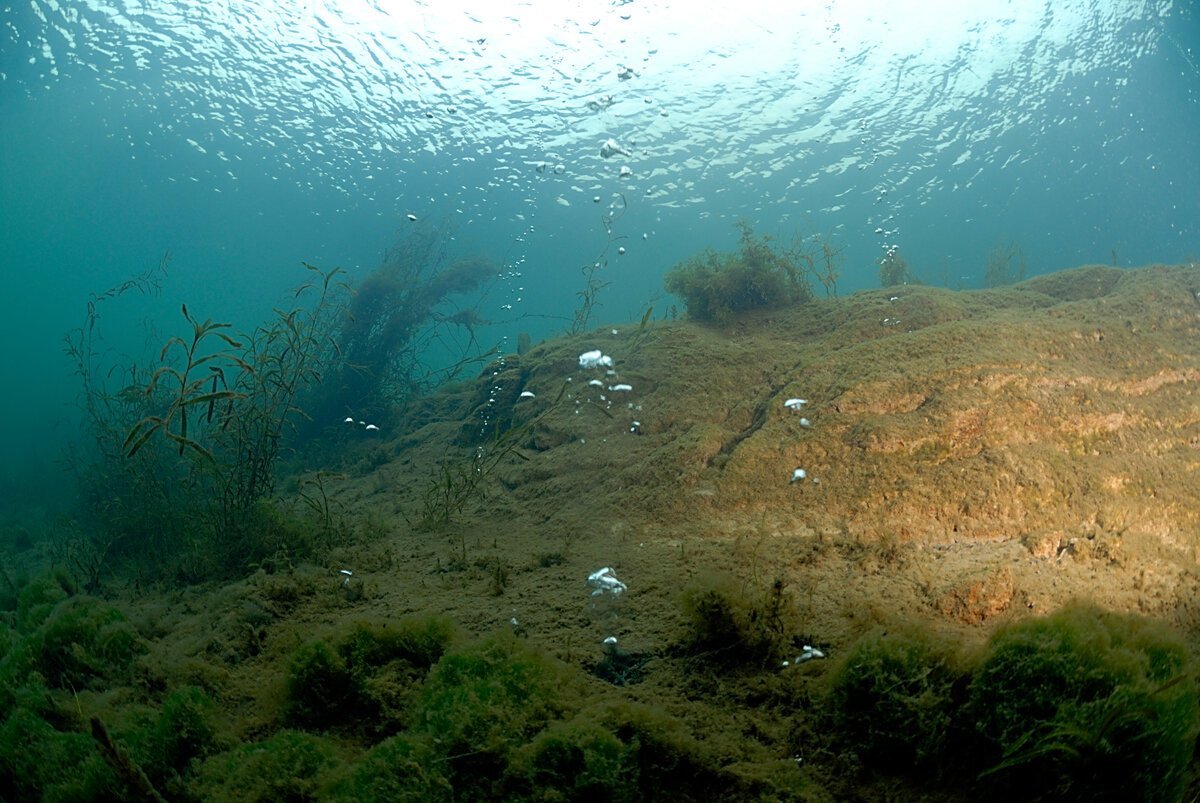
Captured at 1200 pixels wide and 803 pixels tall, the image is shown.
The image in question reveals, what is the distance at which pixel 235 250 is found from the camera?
66312 mm

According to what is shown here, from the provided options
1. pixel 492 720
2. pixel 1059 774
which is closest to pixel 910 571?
pixel 1059 774

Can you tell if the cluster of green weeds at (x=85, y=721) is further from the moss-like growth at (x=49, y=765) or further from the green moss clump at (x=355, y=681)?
the green moss clump at (x=355, y=681)

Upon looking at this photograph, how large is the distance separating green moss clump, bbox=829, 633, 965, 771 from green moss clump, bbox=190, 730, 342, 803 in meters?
2.13

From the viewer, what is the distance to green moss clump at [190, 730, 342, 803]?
233cm

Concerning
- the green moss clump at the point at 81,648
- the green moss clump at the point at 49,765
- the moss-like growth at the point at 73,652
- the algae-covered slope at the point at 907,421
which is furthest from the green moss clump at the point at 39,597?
the algae-covered slope at the point at 907,421

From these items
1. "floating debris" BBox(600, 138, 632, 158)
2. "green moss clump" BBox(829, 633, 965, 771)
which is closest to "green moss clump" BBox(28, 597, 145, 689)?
"green moss clump" BBox(829, 633, 965, 771)

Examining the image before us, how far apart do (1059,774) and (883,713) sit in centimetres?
53

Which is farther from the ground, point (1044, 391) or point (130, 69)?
point (130, 69)

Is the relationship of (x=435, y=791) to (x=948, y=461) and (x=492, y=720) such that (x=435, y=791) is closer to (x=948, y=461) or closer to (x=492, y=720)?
(x=492, y=720)

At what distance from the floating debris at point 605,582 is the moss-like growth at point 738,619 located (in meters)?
0.85

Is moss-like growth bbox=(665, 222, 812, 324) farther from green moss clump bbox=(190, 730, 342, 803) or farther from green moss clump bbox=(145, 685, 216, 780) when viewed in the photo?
green moss clump bbox=(145, 685, 216, 780)

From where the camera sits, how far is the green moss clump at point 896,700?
205 centimetres

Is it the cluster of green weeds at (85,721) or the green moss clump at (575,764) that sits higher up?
the green moss clump at (575,764)

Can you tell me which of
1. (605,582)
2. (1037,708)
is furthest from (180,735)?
(1037,708)
